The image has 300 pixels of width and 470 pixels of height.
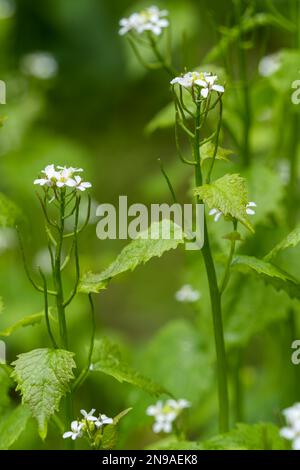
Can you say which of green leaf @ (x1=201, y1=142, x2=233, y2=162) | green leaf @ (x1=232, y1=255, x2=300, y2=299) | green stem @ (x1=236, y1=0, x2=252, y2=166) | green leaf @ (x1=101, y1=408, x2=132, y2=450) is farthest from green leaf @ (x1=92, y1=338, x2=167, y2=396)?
green stem @ (x1=236, y1=0, x2=252, y2=166)

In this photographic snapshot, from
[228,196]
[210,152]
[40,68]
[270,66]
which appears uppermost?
[40,68]

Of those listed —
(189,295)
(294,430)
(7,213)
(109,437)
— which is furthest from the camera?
(189,295)

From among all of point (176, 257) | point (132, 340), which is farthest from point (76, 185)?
point (176, 257)

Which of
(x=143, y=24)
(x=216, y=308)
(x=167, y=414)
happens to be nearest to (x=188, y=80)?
(x=216, y=308)

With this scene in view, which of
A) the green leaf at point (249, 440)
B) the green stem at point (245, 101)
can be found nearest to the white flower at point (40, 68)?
the green stem at point (245, 101)

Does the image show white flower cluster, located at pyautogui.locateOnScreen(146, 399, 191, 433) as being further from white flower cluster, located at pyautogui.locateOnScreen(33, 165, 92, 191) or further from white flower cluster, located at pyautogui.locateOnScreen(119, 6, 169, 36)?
white flower cluster, located at pyautogui.locateOnScreen(119, 6, 169, 36)

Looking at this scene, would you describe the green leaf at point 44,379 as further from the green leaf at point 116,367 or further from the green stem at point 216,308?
the green stem at point 216,308

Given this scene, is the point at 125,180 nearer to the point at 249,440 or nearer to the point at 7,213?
the point at 7,213
